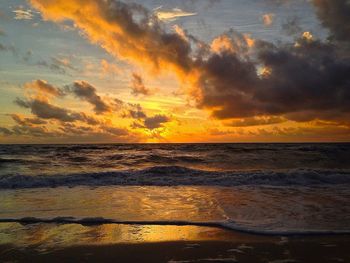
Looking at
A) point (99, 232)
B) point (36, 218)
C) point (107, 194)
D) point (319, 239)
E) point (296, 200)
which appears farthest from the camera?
point (107, 194)

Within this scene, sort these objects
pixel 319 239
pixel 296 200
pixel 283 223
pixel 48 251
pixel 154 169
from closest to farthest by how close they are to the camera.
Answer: pixel 48 251 < pixel 319 239 < pixel 283 223 < pixel 296 200 < pixel 154 169

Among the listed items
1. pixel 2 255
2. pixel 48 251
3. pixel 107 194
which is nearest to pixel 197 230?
pixel 48 251

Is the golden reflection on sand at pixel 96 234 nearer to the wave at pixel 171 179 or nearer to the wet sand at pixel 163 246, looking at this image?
the wet sand at pixel 163 246

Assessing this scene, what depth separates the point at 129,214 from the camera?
919 centimetres

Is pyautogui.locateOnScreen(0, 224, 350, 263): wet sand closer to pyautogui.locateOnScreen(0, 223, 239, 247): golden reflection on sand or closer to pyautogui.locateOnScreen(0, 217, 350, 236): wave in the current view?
pyautogui.locateOnScreen(0, 223, 239, 247): golden reflection on sand

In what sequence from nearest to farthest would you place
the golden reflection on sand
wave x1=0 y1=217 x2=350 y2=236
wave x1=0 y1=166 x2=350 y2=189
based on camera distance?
the golden reflection on sand < wave x1=0 y1=217 x2=350 y2=236 < wave x1=0 y1=166 x2=350 y2=189

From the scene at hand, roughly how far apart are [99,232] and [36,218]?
2286 mm

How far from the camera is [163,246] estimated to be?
646 centimetres

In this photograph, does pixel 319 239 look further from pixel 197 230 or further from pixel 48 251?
pixel 48 251

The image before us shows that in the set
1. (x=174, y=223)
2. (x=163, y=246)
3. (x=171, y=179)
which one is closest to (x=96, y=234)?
(x=163, y=246)

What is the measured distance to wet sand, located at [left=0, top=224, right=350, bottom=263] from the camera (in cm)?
582

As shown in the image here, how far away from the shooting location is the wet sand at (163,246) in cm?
582

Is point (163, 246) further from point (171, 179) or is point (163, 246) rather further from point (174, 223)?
point (171, 179)

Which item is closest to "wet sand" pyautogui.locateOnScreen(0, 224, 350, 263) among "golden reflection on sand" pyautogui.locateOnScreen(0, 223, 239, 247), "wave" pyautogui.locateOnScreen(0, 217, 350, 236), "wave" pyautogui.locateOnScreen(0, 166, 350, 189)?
"golden reflection on sand" pyautogui.locateOnScreen(0, 223, 239, 247)
